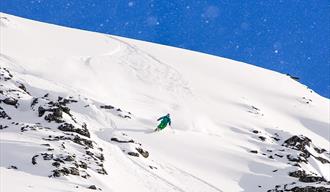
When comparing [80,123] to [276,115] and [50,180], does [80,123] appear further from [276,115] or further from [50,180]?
[276,115]

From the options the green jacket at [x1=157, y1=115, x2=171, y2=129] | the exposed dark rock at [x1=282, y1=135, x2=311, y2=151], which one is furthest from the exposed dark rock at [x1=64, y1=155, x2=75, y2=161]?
the exposed dark rock at [x1=282, y1=135, x2=311, y2=151]

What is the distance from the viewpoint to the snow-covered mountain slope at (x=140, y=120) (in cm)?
2248

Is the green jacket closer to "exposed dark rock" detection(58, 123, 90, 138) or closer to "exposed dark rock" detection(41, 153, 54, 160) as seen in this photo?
"exposed dark rock" detection(58, 123, 90, 138)

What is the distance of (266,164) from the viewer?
32.2m

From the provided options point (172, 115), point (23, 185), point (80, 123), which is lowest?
point (23, 185)

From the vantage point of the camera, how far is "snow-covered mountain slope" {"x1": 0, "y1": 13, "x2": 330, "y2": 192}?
22.5m

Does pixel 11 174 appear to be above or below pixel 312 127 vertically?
below

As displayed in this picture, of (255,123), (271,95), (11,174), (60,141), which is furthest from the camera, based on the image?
(271,95)

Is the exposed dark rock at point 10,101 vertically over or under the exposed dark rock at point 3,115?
over

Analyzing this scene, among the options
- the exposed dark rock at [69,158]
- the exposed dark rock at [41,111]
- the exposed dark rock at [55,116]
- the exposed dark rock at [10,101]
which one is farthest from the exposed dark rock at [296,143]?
the exposed dark rock at [69,158]

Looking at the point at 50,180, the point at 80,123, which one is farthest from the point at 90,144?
the point at 50,180

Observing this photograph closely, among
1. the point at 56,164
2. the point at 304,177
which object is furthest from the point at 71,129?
the point at 304,177

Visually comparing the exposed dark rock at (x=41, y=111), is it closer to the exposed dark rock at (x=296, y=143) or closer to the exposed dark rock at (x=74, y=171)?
the exposed dark rock at (x=74, y=171)

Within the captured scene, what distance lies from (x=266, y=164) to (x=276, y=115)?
705 inches
